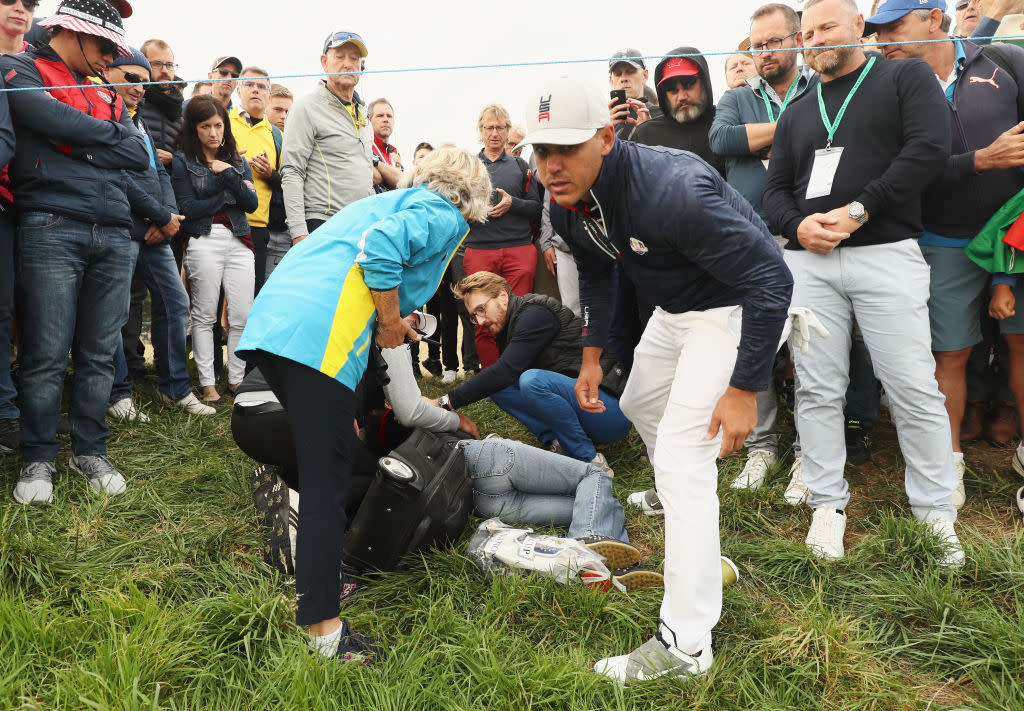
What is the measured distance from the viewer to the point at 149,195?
4.24 meters

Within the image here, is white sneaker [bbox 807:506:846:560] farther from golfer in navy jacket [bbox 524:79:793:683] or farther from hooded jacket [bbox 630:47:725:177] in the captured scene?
hooded jacket [bbox 630:47:725:177]

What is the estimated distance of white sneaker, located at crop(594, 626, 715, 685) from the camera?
7.00ft

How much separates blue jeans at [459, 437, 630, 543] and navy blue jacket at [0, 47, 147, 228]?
221 centimetres

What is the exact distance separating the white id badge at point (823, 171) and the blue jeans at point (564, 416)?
1506 millimetres

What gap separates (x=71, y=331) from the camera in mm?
3438

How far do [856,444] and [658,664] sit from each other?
2.31m

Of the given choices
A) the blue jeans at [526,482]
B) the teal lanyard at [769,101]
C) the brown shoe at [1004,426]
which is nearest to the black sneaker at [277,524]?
the blue jeans at [526,482]

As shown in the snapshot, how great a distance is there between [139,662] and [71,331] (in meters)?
2.00

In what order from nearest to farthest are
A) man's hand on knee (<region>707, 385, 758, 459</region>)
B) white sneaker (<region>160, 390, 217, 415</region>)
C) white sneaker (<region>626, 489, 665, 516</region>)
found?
man's hand on knee (<region>707, 385, 758, 459</region>), white sneaker (<region>626, 489, 665, 516</region>), white sneaker (<region>160, 390, 217, 415</region>)

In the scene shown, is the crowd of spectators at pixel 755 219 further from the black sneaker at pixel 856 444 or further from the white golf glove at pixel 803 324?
the white golf glove at pixel 803 324

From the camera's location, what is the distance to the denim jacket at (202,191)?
4898mm

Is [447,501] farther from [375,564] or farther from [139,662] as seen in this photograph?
[139,662]

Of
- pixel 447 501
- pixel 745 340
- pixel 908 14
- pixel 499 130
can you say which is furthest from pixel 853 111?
pixel 499 130

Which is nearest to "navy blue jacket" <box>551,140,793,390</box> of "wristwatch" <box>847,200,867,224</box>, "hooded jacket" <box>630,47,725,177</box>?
"wristwatch" <box>847,200,867,224</box>
